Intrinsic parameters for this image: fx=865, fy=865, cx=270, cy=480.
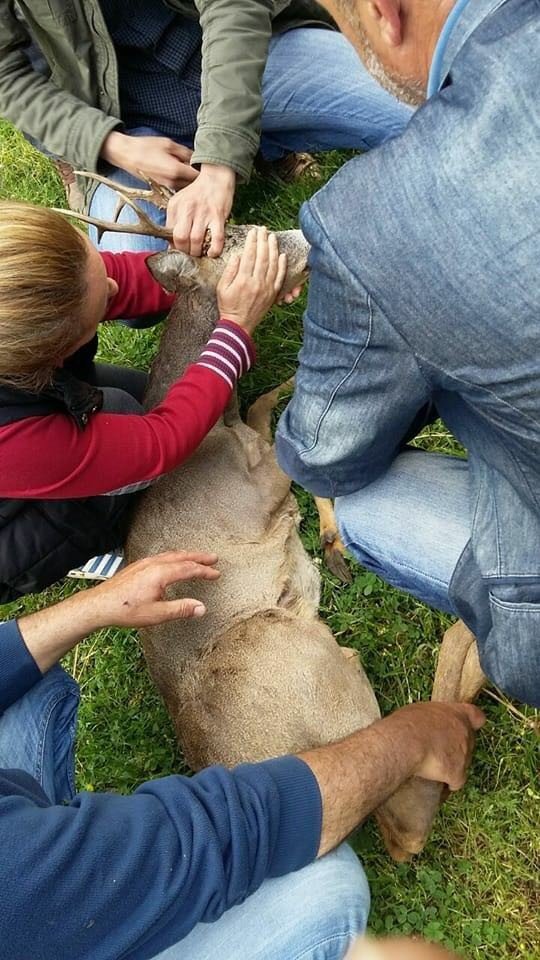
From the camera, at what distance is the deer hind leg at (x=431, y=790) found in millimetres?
2967

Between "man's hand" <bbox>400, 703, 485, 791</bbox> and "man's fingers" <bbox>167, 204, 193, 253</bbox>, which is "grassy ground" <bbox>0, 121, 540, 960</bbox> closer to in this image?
"man's hand" <bbox>400, 703, 485, 791</bbox>

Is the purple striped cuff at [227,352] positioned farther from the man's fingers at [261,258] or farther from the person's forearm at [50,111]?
the person's forearm at [50,111]

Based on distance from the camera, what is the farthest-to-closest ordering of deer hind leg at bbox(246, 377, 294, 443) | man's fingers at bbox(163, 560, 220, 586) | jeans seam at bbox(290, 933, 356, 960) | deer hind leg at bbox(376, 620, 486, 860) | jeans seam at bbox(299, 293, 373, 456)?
deer hind leg at bbox(246, 377, 294, 443) < man's fingers at bbox(163, 560, 220, 586) < deer hind leg at bbox(376, 620, 486, 860) < jeans seam at bbox(290, 933, 356, 960) < jeans seam at bbox(299, 293, 373, 456)

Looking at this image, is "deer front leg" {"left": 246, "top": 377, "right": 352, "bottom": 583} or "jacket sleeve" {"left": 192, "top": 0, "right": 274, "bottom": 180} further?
"deer front leg" {"left": 246, "top": 377, "right": 352, "bottom": 583}

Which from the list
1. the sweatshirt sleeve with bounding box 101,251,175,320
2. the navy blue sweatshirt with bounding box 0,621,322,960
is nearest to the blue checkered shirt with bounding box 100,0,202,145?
the sweatshirt sleeve with bounding box 101,251,175,320

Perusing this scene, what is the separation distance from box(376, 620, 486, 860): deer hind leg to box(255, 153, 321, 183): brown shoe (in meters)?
2.66

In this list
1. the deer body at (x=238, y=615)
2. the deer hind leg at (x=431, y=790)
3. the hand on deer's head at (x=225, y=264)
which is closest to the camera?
the deer hind leg at (x=431, y=790)

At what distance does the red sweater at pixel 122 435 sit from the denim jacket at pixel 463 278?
3.78 feet

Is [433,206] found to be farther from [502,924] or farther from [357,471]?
[502,924]

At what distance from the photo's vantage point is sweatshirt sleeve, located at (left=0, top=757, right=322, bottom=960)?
2002mm

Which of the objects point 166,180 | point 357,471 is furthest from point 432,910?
point 166,180

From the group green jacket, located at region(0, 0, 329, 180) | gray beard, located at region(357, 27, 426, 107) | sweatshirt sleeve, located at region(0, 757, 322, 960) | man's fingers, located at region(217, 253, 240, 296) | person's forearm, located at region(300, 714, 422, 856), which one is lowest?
person's forearm, located at region(300, 714, 422, 856)

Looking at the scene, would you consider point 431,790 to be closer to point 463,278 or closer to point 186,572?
point 186,572

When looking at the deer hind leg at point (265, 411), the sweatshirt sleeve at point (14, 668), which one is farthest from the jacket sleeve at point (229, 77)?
the sweatshirt sleeve at point (14, 668)
